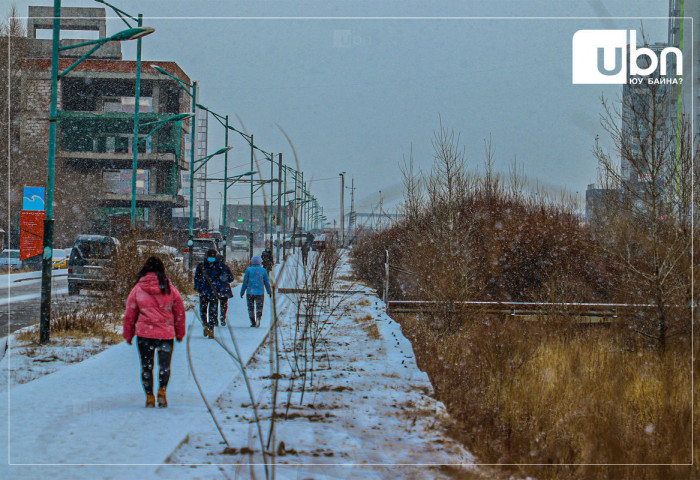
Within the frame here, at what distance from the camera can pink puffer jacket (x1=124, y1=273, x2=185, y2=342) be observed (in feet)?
23.7

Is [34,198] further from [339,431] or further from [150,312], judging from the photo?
[339,431]

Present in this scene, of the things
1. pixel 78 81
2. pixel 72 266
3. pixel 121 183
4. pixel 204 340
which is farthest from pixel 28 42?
pixel 204 340

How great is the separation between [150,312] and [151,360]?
480 mm

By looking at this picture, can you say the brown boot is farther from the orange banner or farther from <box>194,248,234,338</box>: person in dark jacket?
<box>194,248,234,338</box>: person in dark jacket

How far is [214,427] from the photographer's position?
656 centimetres

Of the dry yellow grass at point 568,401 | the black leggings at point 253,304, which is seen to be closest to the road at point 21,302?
the black leggings at point 253,304

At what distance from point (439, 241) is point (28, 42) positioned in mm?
34219

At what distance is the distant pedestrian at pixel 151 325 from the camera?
7176 mm

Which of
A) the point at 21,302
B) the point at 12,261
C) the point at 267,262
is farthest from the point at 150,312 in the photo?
the point at 12,261

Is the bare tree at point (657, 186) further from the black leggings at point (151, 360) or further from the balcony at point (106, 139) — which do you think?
the balcony at point (106, 139)

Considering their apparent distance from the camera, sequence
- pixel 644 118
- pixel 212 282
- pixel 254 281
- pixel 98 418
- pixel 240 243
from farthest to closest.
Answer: pixel 240 243
pixel 254 281
pixel 212 282
pixel 644 118
pixel 98 418

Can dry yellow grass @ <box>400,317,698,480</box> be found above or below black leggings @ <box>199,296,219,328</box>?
below

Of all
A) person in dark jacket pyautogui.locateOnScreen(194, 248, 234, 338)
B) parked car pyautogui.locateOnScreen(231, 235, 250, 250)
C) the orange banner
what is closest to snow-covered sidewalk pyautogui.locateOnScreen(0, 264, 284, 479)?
the orange banner

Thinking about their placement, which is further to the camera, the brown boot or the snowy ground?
the brown boot
